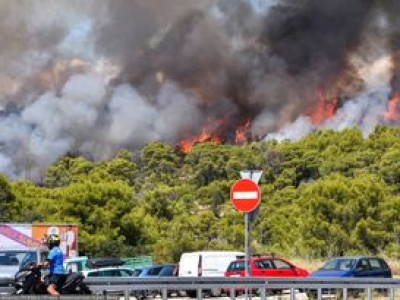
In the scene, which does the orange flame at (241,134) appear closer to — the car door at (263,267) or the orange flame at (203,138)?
the orange flame at (203,138)

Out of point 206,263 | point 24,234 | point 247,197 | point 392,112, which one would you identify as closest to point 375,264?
point 206,263

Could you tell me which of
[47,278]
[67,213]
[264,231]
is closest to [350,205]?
[264,231]

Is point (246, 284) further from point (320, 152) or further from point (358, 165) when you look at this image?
point (320, 152)

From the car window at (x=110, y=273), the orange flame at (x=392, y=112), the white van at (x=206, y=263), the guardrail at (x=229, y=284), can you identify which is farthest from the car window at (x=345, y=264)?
the orange flame at (x=392, y=112)

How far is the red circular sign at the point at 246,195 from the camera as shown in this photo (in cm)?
2114

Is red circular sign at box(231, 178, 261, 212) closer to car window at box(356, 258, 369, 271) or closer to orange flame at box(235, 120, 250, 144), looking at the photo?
car window at box(356, 258, 369, 271)

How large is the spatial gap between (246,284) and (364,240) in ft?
114

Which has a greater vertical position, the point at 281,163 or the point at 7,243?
the point at 281,163

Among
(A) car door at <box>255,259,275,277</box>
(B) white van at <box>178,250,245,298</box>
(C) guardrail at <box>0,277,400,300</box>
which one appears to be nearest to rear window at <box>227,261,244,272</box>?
(A) car door at <box>255,259,275,277</box>

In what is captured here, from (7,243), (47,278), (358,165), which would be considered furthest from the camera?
(358,165)

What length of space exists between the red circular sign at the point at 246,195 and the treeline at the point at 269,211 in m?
28.3

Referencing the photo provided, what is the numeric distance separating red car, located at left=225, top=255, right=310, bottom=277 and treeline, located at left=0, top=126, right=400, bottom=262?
15250mm

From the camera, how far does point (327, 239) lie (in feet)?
180

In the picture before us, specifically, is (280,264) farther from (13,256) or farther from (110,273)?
→ (13,256)
